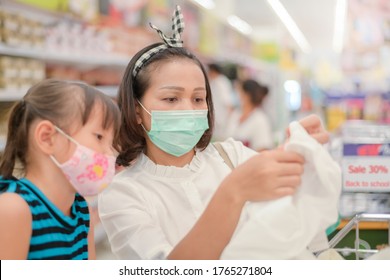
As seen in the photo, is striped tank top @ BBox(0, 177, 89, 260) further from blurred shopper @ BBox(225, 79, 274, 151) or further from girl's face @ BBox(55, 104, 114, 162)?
blurred shopper @ BBox(225, 79, 274, 151)

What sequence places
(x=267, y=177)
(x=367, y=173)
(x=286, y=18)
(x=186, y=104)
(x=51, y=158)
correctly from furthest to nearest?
(x=286, y=18) < (x=367, y=173) < (x=186, y=104) < (x=51, y=158) < (x=267, y=177)

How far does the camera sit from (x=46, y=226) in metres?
1.02

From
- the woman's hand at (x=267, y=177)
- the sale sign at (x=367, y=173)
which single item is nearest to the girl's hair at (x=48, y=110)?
the woman's hand at (x=267, y=177)

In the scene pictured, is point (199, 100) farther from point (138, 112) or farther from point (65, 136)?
point (65, 136)

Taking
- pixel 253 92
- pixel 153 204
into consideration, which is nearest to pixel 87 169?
pixel 153 204

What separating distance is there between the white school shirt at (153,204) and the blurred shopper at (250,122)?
0.95m

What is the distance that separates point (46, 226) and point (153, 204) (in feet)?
0.76

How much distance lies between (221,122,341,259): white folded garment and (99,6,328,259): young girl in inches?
2.7

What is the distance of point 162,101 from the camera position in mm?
1132

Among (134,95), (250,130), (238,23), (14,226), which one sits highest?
(238,23)
